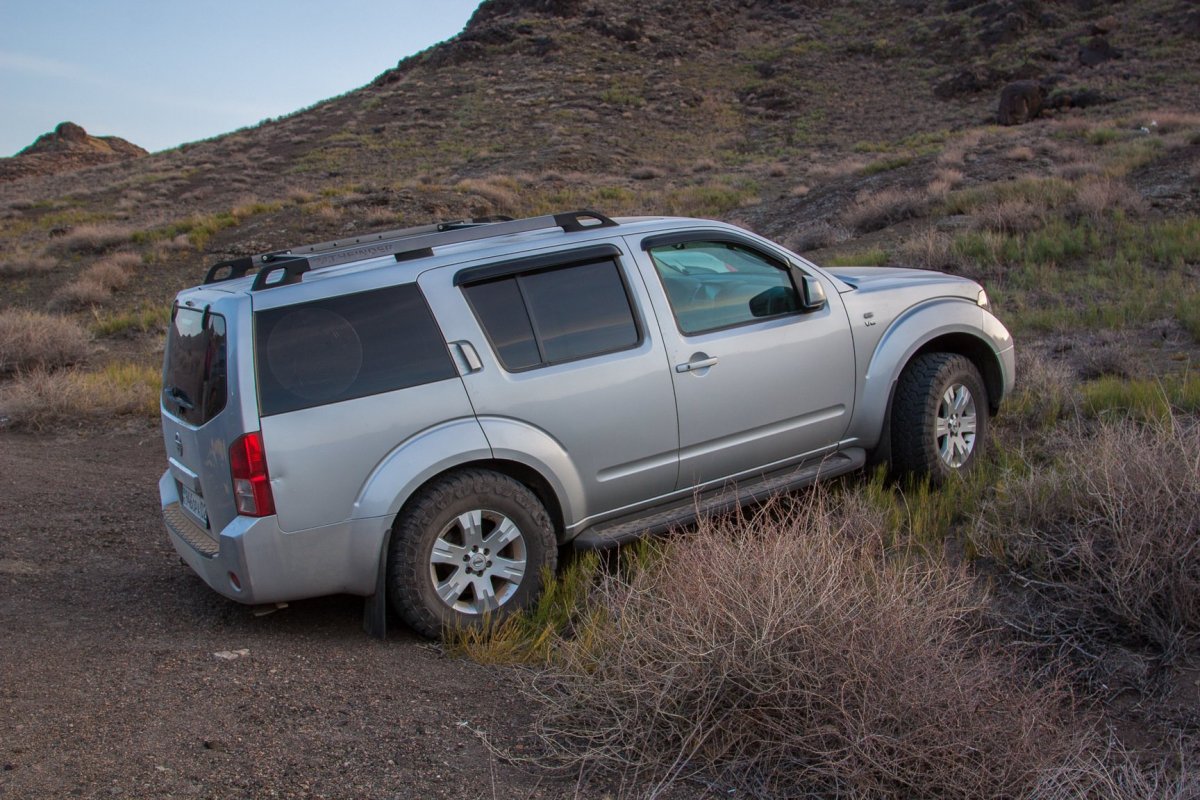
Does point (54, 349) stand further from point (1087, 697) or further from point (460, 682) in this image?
point (1087, 697)

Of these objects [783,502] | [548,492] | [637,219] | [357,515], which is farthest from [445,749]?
[637,219]

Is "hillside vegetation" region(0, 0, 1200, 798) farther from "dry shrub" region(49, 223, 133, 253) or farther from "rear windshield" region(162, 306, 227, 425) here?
"rear windshield" region(162, 306, 227, 425)

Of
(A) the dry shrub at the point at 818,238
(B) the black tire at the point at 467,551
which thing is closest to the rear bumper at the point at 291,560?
(B) the black tire at the point at 467,551

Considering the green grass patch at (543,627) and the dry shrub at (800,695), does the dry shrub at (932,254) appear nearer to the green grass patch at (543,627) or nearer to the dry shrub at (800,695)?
the green grass patch at (543,627)

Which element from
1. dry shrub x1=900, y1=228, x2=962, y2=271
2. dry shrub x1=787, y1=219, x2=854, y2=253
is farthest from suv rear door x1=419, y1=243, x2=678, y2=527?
dry shrub x1=787, y1=219, x2=854, y2=253

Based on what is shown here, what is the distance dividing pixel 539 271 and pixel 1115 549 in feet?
9.46

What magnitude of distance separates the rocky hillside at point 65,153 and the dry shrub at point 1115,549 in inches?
2136

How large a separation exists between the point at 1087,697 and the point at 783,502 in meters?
2.22

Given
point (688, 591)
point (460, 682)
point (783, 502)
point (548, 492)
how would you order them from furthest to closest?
1. point (783, 502)
2. point (548, 492)
3. point (460, 682)
4. point (688, 591)

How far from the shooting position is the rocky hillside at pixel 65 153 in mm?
51781

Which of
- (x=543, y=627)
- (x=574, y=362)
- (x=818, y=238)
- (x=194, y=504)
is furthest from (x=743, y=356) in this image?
(x=818, y=238)

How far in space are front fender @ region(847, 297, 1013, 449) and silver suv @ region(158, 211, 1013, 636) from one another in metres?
0.01

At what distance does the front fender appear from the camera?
6.05 metres

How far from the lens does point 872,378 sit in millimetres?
6043
